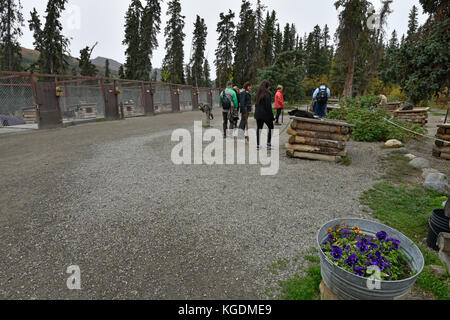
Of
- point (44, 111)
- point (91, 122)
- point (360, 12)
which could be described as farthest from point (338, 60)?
point (44, 111)

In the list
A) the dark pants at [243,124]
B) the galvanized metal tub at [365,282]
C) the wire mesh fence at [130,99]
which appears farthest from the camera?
the wire mesh fence at [130,99]

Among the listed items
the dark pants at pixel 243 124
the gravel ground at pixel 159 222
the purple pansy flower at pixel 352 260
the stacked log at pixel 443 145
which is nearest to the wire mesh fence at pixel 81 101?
the gravel ground at pixel 159 222

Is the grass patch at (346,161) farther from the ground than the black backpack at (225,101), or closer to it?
closer to it

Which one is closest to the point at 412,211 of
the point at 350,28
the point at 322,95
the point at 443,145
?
the point at 443,145

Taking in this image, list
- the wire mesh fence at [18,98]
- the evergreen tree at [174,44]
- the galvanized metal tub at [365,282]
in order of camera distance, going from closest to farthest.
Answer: the galvanized metal tub at [365,282]
the wire mesh fence at [18,98]
the evergreen tree at [174,44]

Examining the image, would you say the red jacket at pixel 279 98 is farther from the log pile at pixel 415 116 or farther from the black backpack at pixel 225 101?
the log pile at pixel 415 116

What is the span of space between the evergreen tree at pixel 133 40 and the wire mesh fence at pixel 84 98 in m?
16.6

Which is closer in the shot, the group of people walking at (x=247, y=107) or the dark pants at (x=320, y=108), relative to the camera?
the group of people walking at (x=247, y=107)

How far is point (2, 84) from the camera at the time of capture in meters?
11.2

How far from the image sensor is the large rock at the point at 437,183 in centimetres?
476
